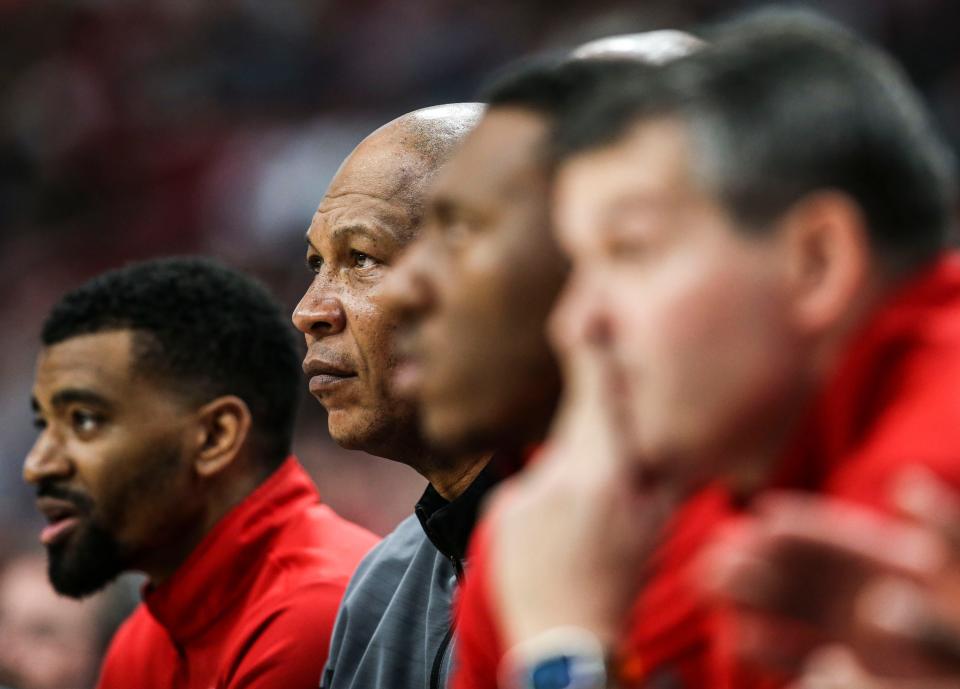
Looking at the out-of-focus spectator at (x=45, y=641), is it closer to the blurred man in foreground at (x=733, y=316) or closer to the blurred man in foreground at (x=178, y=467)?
the blurred man in foreground at (x=178, y=467)

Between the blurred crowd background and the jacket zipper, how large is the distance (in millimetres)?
3588

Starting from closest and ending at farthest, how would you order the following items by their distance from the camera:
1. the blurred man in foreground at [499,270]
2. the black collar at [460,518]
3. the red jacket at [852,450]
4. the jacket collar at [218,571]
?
the red jacket at [852,450] < the blurred man in foreground at [499,270] < the black collar at [460,518] < the jacket collar at [218,571]

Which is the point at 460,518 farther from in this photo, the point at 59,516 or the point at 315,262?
the point at 59,516

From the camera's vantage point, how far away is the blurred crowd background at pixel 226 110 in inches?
262

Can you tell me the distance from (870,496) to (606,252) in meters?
0.31

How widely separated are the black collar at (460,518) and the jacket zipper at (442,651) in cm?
2

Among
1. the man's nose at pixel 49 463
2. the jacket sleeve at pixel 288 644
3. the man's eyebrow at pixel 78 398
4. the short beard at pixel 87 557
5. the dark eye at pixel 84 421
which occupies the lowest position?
the jacket sleeve at pixel 288 644

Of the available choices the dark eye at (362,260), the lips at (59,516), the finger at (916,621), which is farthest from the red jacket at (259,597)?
the finger at (916,621)

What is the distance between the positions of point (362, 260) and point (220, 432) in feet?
2.14

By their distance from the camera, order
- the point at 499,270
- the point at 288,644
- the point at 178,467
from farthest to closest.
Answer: the point at 178,467 → the point at 288,644 → the point at 499,270

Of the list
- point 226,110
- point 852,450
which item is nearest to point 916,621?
point 852,450

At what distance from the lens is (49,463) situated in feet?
10.4

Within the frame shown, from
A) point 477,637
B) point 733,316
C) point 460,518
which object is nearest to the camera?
point 733,316

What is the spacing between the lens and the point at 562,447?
1333 millimetres
